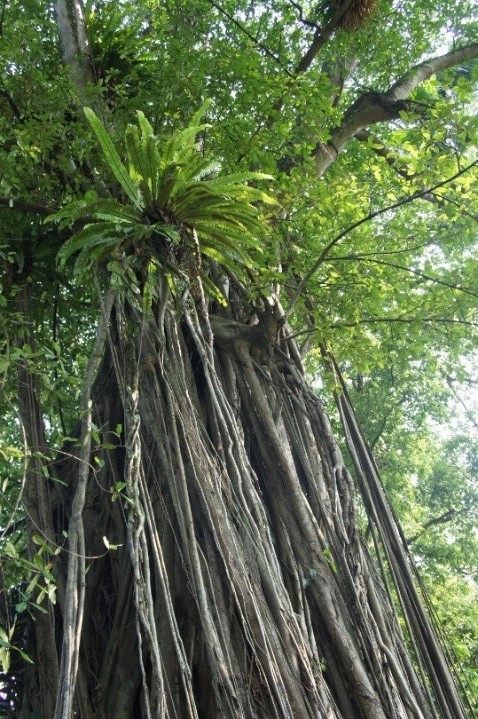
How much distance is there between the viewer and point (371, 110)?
4145 mm

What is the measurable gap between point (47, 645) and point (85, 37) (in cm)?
321

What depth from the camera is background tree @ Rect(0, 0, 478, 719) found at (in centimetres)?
212

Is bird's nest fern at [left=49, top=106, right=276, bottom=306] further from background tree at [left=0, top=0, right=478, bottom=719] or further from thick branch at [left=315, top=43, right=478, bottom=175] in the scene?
thick branch at [left=315, top=43, right=478, bottom=175]

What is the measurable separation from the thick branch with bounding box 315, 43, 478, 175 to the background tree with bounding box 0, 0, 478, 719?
0.02m

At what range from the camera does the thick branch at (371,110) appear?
13.0 ft

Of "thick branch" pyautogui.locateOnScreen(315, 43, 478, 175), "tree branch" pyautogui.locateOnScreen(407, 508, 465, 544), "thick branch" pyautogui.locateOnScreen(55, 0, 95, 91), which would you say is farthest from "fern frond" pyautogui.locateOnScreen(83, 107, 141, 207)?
"tree branch" pyautogui.locateOnScreen(407, 508, 465, 544)

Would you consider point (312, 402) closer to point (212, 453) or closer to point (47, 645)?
point (212, 453)

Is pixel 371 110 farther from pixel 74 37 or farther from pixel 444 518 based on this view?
pixel 444 518

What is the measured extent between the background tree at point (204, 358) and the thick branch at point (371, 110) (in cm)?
2

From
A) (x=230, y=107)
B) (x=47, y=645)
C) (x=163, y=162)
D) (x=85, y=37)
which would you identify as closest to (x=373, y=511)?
(x=47, y=645)

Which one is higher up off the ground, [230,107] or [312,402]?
[230,107]

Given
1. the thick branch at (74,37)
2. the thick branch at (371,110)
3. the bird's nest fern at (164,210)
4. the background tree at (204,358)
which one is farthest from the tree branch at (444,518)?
the thick branch at (74,37)

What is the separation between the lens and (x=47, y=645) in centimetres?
250

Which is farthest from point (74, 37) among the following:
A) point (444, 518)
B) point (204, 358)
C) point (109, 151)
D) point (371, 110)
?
point (444, 518)
